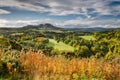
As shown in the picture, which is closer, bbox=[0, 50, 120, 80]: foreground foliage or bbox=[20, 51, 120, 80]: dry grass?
bbox=[0, 50, 120, 80]: foreground foliage

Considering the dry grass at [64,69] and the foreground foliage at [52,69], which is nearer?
the foreground foliage at [52,69]

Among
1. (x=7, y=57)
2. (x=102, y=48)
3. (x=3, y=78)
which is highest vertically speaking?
(x=7, y=57)

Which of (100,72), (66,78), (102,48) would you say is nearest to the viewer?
(66,78)

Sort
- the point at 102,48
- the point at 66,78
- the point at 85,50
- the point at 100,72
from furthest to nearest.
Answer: the point at 102,48, the point at 85,50, the point at 100,72, the point at 66,78

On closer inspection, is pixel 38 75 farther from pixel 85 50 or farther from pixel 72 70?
pixel 85 50

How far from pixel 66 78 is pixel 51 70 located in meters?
1.26

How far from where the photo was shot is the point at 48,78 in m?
8.85

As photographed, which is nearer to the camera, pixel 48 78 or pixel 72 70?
pixel 48 78

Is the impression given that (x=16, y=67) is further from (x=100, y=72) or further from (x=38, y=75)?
(x=100, y=72)

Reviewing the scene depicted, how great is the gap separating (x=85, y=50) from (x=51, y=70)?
102 m

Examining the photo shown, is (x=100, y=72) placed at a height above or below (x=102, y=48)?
above

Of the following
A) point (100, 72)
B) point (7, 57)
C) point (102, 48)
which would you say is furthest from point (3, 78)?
point (102, 48)

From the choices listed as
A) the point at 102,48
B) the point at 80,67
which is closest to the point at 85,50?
the point at 102,48

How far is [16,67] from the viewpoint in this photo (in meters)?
9.61
